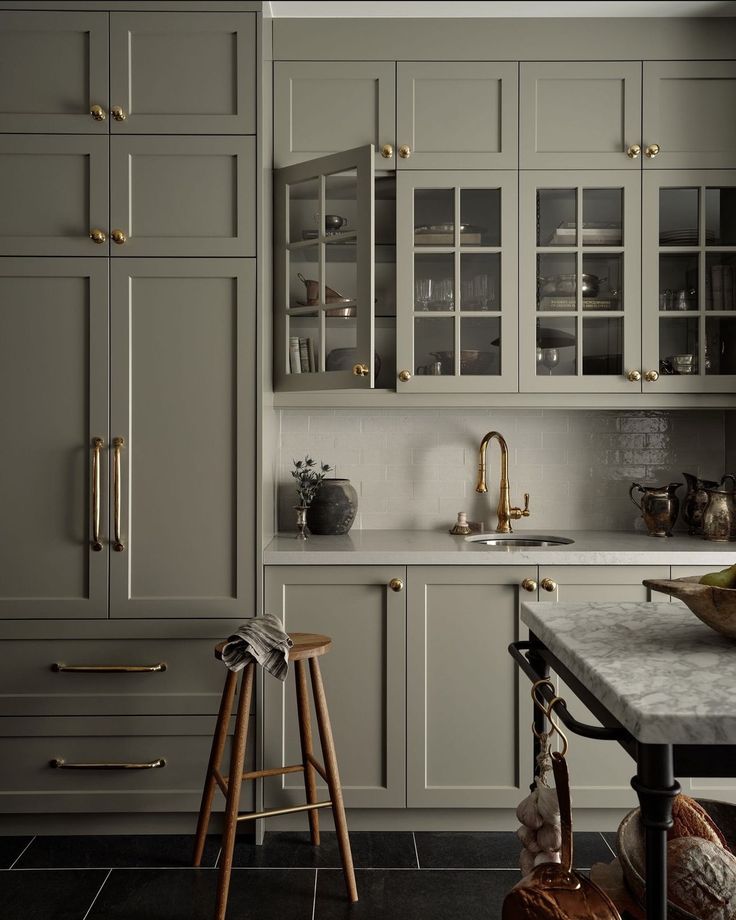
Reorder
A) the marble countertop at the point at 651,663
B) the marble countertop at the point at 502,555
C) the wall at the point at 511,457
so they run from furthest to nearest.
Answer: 1. the wall at the point at 511,457
2. the marble countertop at the point at 502,555
3. the marble countertop at the point at 651,663

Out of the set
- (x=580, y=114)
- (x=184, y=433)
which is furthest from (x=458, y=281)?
(x=184, y=433)

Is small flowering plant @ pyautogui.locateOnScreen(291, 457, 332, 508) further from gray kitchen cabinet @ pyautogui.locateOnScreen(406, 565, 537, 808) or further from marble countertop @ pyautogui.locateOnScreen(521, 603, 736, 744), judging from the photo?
marble countertop @ pyautogui.locateOnScreen(521, 603, 736, 744)

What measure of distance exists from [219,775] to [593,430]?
6.46 ft

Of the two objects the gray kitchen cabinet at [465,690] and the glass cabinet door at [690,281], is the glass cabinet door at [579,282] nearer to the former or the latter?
the glass cabinet door at [690,281]

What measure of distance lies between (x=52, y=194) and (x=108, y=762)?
1.88 meters

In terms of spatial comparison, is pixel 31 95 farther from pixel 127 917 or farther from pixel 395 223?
pixel 127 917

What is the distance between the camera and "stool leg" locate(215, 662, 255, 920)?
6.93 ft

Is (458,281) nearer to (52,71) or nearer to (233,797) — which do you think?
(52,71)

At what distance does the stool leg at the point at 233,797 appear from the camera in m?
2.11

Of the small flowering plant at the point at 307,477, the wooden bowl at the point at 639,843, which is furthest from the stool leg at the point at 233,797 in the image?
the wooden bowl at the point at 639,843

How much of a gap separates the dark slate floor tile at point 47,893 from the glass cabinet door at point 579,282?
2.15 m

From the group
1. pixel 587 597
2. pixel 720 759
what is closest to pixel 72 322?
pixel 587 597

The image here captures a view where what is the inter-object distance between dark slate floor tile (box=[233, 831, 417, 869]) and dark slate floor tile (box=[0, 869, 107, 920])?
445mm

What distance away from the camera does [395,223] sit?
9.66 ft
